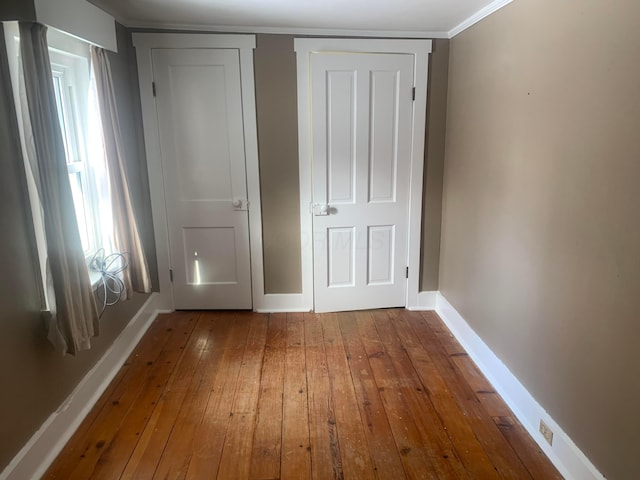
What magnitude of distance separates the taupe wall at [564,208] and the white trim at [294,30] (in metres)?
0.44

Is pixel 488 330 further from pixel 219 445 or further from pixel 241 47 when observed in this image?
pixel 241 47

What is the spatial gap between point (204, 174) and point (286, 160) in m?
0.63

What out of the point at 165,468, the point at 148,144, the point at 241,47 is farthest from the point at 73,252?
the point at 241,47

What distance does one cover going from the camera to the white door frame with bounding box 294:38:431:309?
3195mm

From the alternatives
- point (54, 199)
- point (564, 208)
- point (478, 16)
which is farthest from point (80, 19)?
point (564, 208)

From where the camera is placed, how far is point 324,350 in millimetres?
3045

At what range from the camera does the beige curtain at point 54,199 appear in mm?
1864

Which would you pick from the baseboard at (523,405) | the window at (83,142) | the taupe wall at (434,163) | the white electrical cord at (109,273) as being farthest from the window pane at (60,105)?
the baseboard at (523,405)

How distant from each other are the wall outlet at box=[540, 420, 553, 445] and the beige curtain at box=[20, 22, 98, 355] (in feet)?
7.25

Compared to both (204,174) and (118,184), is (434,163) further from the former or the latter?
(118,184)

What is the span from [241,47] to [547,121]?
2122 mm

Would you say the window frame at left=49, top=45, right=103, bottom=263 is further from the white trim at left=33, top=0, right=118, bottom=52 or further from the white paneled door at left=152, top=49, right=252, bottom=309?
the white paneled door at left=152, top=49, right=252, bottom=309

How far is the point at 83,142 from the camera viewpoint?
102 inches

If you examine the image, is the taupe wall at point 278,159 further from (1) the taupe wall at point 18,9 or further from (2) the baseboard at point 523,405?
(1) the taupe wall at point 18,9
